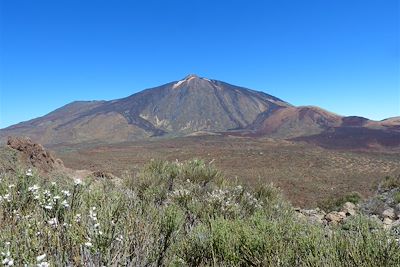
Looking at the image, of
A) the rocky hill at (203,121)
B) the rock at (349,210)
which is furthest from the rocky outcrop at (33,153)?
the rocky hill at (203,121)

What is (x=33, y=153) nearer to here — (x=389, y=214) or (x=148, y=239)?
(x=389, y=214)

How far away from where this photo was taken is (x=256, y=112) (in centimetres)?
14275

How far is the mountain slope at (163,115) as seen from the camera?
367 feet

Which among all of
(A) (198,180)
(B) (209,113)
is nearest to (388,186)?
(A) (198,180)

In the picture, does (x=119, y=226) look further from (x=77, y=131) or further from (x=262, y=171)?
(x=77, y=131)

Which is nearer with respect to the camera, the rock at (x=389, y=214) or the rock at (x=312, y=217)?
the rock at (x=312, y=217)

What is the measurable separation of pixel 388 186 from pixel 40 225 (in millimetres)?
17878

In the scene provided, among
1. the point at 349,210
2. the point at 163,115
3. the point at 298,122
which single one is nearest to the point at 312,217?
the point at 349,210

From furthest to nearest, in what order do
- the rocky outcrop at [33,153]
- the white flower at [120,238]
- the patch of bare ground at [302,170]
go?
the patch of bare ground at [302,170], the rocky outcrop at [33,153], the white flower at [120,238]

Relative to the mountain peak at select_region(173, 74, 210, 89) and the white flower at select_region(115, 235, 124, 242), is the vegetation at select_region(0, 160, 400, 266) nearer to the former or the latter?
the white flower at select_region(115, 235, 124, 242)

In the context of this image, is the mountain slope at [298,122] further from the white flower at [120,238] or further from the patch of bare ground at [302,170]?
the white flower at [120,238]

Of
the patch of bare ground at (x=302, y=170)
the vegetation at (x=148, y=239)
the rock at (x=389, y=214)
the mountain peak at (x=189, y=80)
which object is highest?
the mountain peak at (x=189, y=80)

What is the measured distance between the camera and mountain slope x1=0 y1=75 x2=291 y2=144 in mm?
111875

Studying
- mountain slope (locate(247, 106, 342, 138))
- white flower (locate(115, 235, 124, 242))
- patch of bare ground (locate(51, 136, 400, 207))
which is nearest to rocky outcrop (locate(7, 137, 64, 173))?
patch of bare ground (locate(51, 136, 400, 207))
